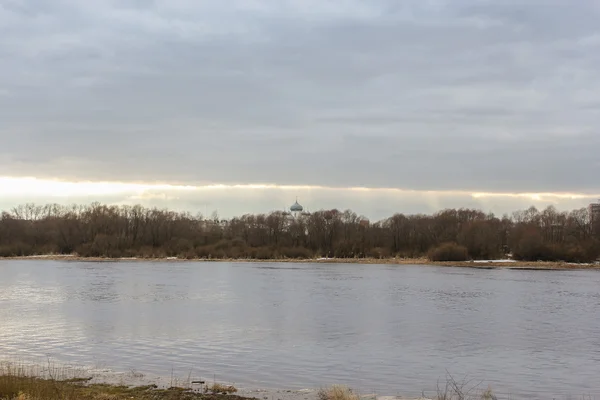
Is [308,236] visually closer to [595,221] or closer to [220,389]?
[595,221]

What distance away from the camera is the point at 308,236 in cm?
12494

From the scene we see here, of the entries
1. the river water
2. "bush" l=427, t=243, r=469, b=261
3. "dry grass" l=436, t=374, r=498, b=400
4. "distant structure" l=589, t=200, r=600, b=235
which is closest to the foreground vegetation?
the river water

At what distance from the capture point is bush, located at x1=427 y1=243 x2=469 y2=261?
327ft

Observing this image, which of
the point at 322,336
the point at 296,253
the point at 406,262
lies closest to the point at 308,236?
the point at 296,253

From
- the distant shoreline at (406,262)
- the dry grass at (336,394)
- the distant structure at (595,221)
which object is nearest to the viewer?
the dry grass at (336,394)

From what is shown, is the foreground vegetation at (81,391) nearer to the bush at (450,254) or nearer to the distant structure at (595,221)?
the bush at (450,254)

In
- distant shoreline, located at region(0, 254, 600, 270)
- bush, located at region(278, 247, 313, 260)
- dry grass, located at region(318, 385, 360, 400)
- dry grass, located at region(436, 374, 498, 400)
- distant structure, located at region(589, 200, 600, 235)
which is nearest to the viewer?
dry grass, located at region(318, 385, 360, 400)

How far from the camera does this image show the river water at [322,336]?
16.8 meters

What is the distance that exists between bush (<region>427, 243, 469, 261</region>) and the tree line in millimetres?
171

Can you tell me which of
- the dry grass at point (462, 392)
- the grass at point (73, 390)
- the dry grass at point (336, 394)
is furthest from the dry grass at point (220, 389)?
the dry grass at point (462, 392)

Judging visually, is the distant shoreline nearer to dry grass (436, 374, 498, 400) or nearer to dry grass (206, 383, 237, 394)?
dry grass (436, 374, 498, 400)

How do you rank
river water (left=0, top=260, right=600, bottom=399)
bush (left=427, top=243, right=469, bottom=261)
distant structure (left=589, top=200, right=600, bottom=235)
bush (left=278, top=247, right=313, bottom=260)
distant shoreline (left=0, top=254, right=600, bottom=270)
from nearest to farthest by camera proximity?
river water (left=0, top=260, right=600, bottom=399), distant shoreline (left=0, top=254, right=600, bottom=270), bush (left=427, top=243, right=469, bottom=261), bush (left=278, top=247, right=313, bottom=260), distant structure (left=589, top=200, right=600, bottom=235)

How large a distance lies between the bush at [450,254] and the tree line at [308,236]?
0.17m

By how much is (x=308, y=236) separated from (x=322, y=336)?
10178cm
